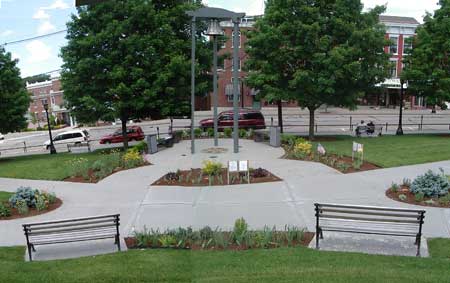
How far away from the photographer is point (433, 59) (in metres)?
21.8

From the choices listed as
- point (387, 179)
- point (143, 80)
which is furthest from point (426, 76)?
A: point (143, 80)

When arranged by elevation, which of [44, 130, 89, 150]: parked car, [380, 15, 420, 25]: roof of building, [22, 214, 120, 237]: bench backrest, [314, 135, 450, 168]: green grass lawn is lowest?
[44, 130, 89, 150]: parked car

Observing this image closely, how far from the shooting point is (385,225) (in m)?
6.38

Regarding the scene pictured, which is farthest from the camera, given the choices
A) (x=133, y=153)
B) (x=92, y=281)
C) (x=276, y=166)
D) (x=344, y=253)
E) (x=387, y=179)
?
(x=133, y=153)

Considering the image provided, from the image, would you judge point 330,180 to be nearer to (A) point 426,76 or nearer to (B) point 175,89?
(B) point 175,89

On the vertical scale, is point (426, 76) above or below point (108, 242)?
above

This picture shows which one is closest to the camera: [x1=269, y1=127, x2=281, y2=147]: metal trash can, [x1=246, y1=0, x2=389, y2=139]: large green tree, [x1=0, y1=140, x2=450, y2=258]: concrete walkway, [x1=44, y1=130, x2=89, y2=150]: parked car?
[x1=0, y1=140, x2=450, y2=258]: concrete walkway

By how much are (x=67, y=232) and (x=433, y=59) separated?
21.7m

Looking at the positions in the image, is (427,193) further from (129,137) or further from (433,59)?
(129,137)

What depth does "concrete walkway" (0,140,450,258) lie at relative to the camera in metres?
8.05

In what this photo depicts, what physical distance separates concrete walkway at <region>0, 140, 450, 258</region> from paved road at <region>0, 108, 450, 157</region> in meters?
16.0

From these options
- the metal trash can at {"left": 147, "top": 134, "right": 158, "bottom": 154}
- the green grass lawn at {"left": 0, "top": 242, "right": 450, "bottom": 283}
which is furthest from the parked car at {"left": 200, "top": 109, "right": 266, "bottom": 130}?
the green grass lawn at {"left": 0, "top": 242, "right": 450, "bottom": 283}

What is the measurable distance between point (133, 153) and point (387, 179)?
Result: 359 inches

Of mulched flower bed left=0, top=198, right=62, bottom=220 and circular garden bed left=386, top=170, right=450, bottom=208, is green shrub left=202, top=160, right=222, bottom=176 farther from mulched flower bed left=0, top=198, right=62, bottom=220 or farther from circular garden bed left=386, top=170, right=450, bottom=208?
circular garden bed left=386, top=170, right=450, bottom=208
